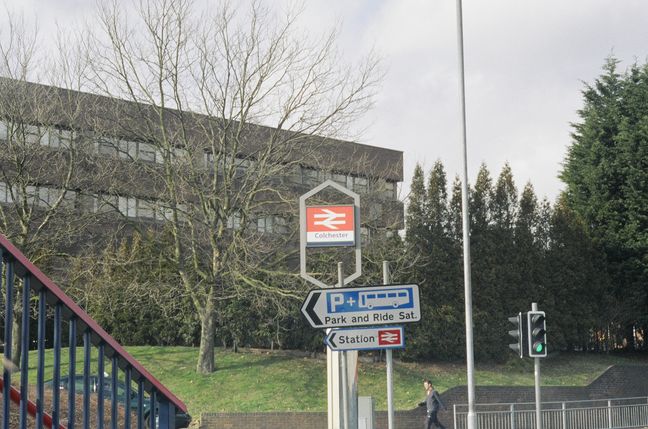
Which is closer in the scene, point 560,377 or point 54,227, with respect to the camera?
point 54,227

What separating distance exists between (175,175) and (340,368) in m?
18.7

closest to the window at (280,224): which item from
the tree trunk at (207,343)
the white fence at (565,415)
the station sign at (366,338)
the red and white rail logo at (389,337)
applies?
the tree trunk at (207,343)

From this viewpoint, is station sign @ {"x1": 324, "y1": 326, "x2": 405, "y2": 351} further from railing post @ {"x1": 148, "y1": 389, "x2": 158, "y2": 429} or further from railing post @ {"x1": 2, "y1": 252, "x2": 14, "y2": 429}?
railing post @ {"x1": 2, "y1": 252, "x2": 14, "y2": 429}

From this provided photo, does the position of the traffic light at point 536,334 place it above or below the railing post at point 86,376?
below

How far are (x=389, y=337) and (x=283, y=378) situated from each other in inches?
780

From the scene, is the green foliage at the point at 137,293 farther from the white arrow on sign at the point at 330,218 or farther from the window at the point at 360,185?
the white arrow on sign at the point at 330,218

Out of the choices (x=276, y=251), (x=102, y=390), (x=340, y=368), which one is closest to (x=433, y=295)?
(x=276, y=251)

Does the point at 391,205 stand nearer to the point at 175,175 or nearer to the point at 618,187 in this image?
the point at 175,175

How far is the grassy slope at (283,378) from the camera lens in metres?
26.3

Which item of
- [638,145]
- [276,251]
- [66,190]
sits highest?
[638,145]

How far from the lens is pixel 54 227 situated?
90.9 ft

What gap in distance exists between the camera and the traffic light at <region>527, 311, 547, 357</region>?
18953 millimetres

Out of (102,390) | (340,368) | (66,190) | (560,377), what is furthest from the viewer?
(560,377)

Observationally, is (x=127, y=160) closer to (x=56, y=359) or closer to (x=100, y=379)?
(x=100, y=379)
